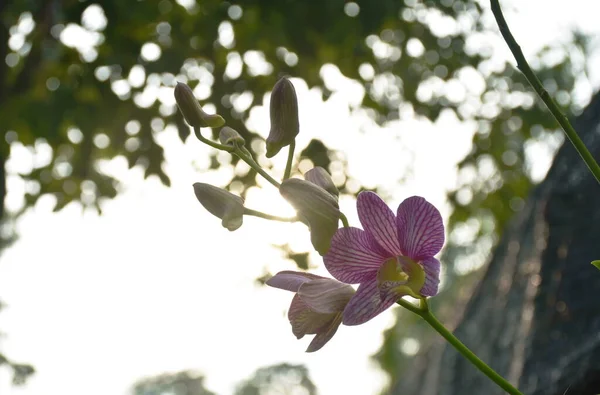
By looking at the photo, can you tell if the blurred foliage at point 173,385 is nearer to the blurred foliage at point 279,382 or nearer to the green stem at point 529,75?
the blurred foliage at point 279,382

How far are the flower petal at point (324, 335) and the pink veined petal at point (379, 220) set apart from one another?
→ 0.19 feet

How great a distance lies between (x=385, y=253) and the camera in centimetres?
49

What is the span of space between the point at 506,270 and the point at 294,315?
209cm

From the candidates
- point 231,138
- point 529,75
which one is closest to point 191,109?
point 231,138

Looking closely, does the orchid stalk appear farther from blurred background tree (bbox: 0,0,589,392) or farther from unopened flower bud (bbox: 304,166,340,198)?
blurred background tree (bbox: 0,0,589,392)

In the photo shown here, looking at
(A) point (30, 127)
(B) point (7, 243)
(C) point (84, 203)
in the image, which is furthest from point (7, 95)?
(B) point (7, 243)

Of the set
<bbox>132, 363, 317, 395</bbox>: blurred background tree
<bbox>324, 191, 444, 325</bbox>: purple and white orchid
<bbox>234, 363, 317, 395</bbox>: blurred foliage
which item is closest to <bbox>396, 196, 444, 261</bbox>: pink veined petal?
<bbox>324, 191, 444, 325</bbox>: purple and white orchid

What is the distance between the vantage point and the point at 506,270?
2.46 meters

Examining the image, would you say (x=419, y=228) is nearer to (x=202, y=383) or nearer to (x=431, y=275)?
(x=431, y=275)

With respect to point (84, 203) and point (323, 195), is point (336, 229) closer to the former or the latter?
point (323, 195)

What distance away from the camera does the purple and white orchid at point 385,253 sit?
1.48 feet

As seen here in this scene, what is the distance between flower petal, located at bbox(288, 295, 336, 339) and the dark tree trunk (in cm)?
84

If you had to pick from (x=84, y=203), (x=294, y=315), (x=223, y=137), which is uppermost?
(x=84, y=203)

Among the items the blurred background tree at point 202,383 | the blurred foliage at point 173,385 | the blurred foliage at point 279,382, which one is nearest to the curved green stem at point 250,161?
the blurred foliage at point 279,382
